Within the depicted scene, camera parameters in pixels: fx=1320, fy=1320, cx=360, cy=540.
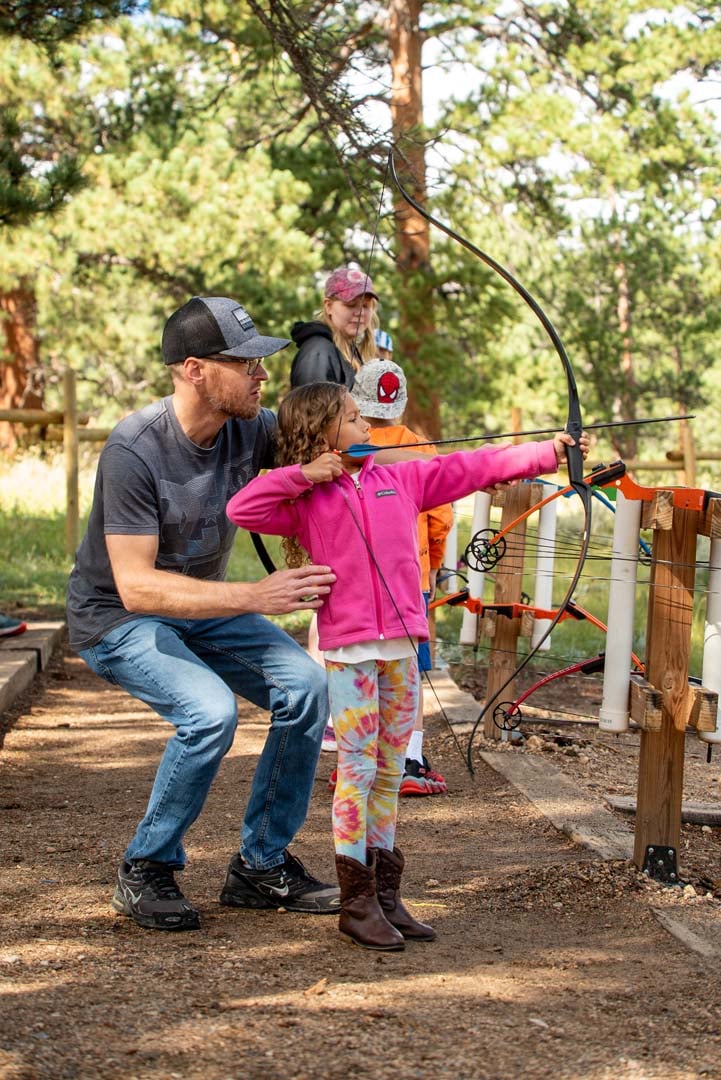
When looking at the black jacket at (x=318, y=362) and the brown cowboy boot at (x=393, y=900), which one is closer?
the brown cowboy boot at (x=393, y=900)

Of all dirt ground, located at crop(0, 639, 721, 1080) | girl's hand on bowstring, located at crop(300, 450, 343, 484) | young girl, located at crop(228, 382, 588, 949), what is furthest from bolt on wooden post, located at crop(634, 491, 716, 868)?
girl's hand on bowstring, located at crop(300, 450, 343, 484)

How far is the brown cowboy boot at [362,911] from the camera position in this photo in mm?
3363

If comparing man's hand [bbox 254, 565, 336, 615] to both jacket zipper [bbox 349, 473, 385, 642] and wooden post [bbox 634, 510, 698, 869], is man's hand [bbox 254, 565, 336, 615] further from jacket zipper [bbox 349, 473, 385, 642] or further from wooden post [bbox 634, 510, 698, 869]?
wooden post [bbox 634, 510, 698, 869]

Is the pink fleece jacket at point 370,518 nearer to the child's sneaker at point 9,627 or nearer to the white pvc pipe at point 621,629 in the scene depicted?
the white pvc pipe at point 621,629

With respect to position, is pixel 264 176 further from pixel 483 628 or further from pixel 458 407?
pixel 483 628

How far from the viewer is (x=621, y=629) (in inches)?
161

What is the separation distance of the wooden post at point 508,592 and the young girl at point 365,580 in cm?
249

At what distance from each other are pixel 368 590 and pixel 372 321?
212 cm

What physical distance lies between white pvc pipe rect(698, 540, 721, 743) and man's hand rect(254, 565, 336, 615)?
1228 mm

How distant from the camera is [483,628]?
20.3ft

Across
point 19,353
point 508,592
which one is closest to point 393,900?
point 508,592

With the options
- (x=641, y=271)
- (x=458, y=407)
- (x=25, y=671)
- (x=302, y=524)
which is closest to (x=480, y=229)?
(x=641, y=271)

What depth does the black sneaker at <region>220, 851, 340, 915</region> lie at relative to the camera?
3.75 m

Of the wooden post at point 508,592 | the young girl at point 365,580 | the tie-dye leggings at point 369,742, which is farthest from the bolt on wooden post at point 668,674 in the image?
the wooden post at point 508,592
